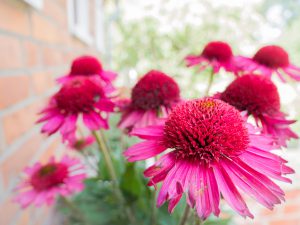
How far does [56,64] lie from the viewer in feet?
A: 3.46

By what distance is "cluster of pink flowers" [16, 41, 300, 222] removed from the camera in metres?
0.25

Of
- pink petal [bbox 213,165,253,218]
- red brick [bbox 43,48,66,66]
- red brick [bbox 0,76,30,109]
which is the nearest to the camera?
pink petal [bbox 213,165,253,218]

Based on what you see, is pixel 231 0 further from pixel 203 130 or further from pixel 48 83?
pixel 203 130

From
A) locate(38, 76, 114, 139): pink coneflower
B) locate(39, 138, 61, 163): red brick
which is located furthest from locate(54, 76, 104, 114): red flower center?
locate(39, 138, 61, 163): red brick

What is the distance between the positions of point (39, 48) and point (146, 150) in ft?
2.20

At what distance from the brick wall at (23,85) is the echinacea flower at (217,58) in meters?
0.39

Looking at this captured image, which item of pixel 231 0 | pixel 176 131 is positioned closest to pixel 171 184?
pixel 176 131

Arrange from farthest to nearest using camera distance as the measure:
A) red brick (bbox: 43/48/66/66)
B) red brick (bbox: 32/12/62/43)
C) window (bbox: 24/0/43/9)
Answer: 1. red brick (bbox: 43/48/66/66)
2. red brick (bbox: 32/12/62/43)
3. window (bbox: 24/0/43/9)

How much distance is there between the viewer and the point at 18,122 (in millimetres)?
683

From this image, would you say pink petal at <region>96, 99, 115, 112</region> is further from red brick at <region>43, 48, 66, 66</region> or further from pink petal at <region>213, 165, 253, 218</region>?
red brick at <region>43, 48, 66, 66</region>

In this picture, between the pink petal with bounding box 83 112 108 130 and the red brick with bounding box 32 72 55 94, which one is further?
the red brick with bounding box 32 72 55 94

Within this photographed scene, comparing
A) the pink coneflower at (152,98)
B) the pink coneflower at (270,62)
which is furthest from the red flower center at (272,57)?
the pink coneflower at (152,98)

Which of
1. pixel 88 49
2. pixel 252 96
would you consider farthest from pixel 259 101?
pixel 88 49

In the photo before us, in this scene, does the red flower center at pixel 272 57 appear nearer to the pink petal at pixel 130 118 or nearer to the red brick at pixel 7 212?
the pink petal at pixel 130 118
